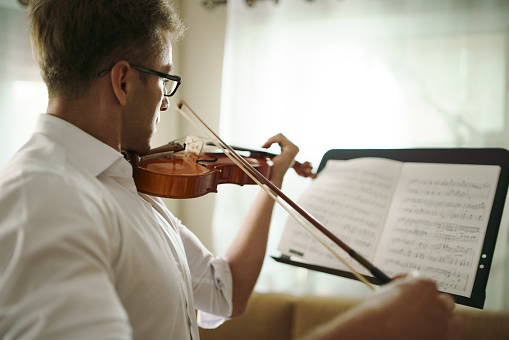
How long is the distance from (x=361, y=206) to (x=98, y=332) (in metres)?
0.96

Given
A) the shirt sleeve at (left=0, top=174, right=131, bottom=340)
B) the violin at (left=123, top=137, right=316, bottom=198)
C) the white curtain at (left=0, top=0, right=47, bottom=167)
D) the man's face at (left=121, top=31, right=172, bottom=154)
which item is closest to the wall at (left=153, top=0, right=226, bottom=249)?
the white curtain at (left=0, top=0, right=47, bottom=167)

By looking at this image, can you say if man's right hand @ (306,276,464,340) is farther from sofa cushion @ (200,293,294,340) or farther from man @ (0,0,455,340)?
sofa cushion @ (200,293,294,340)

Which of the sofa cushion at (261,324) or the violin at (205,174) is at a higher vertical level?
the violin at (205,174)

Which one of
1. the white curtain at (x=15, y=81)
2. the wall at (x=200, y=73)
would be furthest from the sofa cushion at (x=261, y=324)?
the white curtain at (x=15, y=81)

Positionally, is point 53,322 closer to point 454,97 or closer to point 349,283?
point 349,283

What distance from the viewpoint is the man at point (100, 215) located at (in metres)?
0.59

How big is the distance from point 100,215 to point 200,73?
2304 millimetres

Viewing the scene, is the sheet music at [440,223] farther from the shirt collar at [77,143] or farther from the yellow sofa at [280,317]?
the yellow sofa at [280,317]

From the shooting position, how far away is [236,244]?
4.53ft

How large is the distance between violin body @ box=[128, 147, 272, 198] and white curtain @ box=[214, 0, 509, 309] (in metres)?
1.11

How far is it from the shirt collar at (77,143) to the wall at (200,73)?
197 centimetres

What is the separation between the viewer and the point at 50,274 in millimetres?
604

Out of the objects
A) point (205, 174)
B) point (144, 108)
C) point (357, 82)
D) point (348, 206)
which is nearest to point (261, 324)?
point (348, 206)

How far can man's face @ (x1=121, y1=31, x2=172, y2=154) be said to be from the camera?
97 cm
